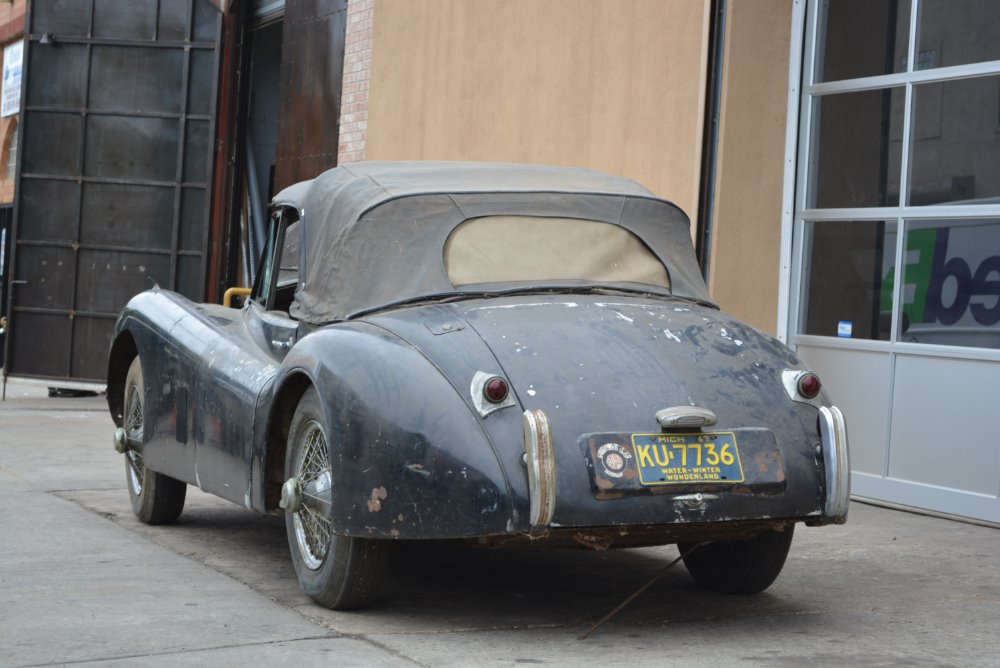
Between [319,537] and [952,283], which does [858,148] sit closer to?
[952,283]

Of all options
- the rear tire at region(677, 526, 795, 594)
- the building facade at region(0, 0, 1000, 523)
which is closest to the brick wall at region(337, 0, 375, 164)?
the building facade at region(0, 0, 1000, 523)

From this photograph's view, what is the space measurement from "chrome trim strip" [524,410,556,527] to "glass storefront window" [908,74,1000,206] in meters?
4.46

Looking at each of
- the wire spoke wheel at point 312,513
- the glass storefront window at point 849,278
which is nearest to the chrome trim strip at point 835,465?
the wire spoke wheel at point 312,513

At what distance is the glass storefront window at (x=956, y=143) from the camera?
7.82 meters

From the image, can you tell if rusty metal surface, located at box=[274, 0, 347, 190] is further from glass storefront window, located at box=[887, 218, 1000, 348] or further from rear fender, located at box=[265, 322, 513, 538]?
rear fender, located at box=[265, 322, 513, 538]

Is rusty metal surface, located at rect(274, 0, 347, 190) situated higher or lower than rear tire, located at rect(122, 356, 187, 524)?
higher

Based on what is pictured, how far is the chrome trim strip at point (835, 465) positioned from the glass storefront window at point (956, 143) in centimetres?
360

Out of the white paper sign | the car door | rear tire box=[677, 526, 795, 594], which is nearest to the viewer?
rear tire box=[677, 526, 795, 594]

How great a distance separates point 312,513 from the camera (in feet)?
16.6

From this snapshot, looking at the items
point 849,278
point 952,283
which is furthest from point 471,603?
point 849,278

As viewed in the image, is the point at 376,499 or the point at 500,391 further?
the point at 376,499

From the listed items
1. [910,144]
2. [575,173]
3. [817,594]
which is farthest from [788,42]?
[817,594]

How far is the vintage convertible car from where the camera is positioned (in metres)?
4.42

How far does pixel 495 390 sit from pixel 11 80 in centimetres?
1809
